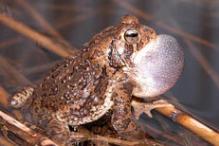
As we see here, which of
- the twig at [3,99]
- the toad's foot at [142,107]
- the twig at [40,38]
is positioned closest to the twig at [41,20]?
the twig at [40,38]

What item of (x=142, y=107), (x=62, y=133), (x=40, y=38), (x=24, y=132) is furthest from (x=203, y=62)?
(x=24, y=132)

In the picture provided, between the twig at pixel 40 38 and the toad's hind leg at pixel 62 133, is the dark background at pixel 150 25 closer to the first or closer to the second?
the twig at pixel 40 38

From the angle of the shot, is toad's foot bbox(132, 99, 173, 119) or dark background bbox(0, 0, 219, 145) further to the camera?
dark background bbox(0, 0, 219, 145)

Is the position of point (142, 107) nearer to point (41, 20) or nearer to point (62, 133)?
point (62, 133)

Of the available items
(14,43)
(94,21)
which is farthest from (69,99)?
(94,21)

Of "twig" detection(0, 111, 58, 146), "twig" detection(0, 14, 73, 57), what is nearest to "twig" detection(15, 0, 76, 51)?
"twig" detection(0, 14, 73, 57)

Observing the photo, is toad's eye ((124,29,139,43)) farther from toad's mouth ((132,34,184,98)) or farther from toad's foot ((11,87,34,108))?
toad's foot ((11,87,34,108))
